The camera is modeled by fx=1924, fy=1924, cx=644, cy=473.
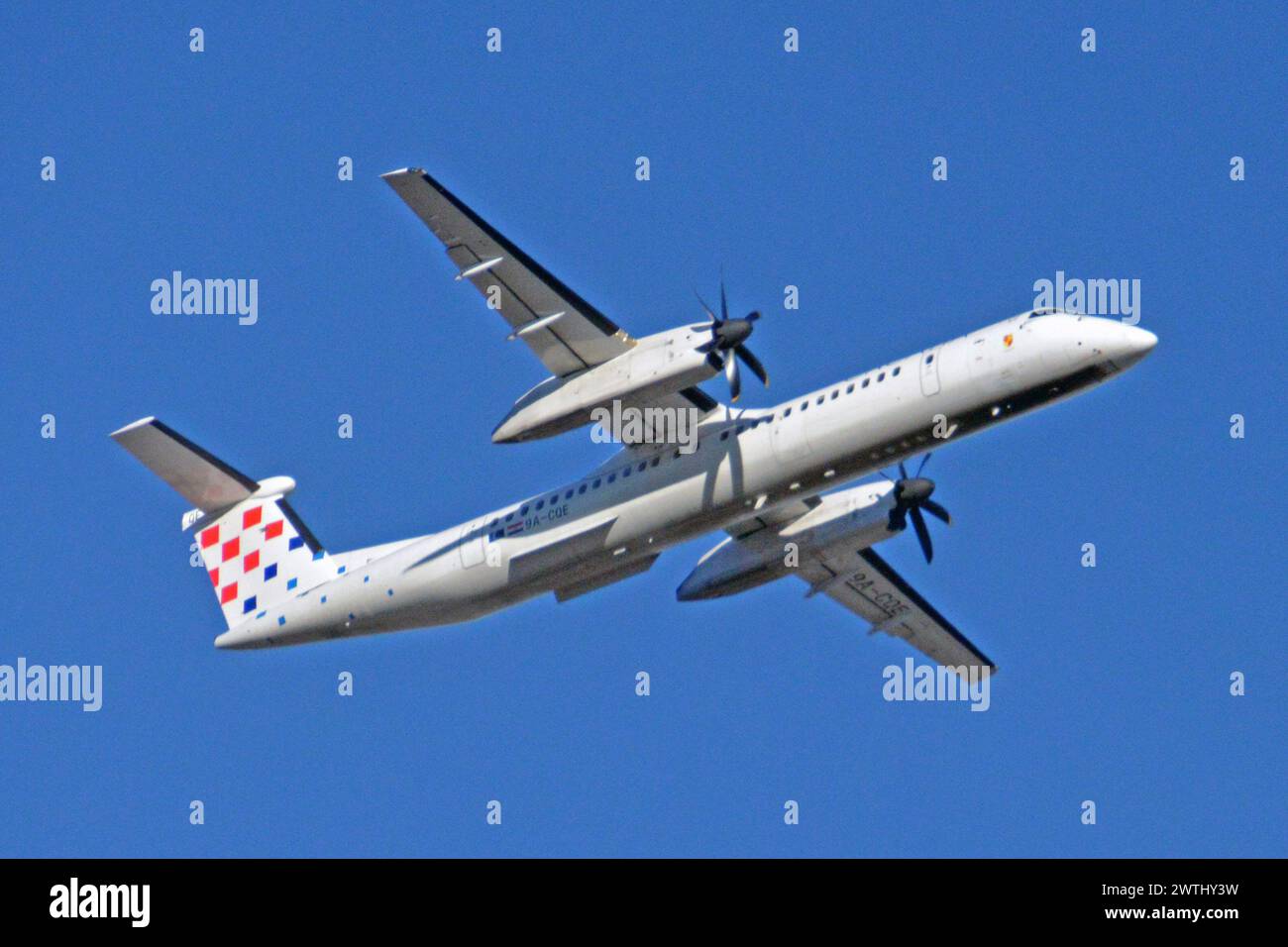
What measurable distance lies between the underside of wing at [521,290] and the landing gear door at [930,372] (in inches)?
176

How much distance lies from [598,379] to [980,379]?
5.70 metres

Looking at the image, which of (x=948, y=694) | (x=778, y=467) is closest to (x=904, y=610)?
(x=948, y=694)

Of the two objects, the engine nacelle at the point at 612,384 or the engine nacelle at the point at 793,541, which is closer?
the engine nacelle at the point at 612,384

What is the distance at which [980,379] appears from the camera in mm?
27578

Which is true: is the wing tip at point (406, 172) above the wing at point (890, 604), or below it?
above

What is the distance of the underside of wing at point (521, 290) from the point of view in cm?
2830

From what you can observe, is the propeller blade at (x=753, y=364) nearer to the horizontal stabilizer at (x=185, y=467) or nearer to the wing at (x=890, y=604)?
the wing at (x=890, y=604)

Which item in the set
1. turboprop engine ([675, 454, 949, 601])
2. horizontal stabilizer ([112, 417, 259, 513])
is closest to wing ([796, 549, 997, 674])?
turboprop engine ([675, 454, 949, 601])

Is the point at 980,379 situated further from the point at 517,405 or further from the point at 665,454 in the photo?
the point at 517,405

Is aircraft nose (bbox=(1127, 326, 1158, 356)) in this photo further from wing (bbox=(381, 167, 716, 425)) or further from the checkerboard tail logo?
the checkerboard tail logo

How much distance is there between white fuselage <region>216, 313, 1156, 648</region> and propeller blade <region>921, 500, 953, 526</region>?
9.89 feet

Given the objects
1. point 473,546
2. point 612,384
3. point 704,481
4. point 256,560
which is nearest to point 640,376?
point 612,384

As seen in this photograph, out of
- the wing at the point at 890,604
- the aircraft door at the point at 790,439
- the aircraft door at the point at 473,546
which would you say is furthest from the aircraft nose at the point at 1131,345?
the aircraft door at the point at 473,546

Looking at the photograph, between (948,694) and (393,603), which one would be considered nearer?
(393,603)
